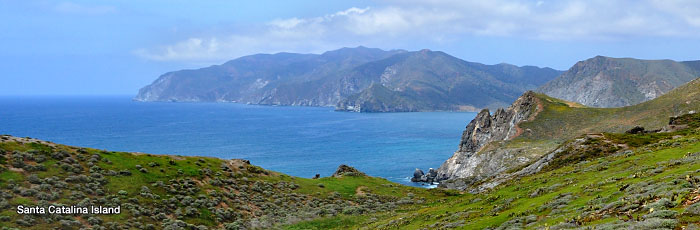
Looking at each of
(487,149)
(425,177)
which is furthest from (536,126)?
(425,177)

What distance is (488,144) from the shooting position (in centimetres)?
14025

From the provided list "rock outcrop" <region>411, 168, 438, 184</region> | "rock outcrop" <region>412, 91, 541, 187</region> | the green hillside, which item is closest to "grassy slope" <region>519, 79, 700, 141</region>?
"rock outcrop" <region>412, 91, 541, 187</region>

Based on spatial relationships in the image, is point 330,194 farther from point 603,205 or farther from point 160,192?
point 603,205

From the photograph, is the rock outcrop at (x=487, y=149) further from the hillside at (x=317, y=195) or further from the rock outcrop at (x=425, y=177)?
the hillside at (x=317, y=195)

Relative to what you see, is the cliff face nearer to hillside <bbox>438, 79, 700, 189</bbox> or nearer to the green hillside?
hillside <bbox>438, 79, 700, 189</bbox>

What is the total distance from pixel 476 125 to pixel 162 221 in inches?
5259

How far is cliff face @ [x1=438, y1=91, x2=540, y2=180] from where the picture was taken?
12478 cm

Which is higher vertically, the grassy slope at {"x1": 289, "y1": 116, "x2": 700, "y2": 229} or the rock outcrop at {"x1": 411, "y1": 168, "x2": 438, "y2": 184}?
the grassy slope at {"x1": 289, "y1": 116, "x2": 700, "y2": 229}

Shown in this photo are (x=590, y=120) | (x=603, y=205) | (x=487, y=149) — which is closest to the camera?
(x=603, y=205)

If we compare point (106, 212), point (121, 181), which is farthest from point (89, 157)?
point (106, 212)

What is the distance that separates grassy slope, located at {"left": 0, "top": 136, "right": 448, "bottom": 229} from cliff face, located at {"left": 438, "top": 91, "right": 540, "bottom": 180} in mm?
64845

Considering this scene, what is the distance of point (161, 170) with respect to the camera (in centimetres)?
5312

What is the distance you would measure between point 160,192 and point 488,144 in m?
111

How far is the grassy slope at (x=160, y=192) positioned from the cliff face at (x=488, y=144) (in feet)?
213
